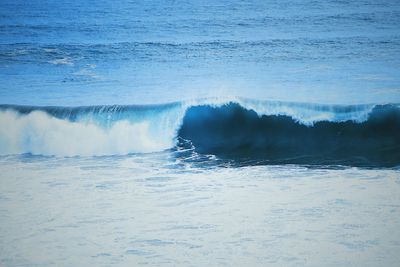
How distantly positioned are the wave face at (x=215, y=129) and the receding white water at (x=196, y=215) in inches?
34.9

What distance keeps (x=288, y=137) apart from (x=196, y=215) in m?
3.35

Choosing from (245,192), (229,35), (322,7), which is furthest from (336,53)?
(245,192)

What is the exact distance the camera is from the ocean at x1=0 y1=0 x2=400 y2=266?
16.6 feet

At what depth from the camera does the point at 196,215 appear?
18.5ft

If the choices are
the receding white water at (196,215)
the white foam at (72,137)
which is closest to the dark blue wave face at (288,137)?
the white foam at (72,137)

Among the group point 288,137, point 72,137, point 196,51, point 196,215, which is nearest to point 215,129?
point 288,137

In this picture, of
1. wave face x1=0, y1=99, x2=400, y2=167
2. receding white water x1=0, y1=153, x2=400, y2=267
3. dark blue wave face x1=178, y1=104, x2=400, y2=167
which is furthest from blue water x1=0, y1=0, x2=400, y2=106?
receding white water x1=0, y1=153, x2=400, y2=267

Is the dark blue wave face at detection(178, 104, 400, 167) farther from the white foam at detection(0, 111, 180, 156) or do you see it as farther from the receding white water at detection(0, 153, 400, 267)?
the receding white water at detection(0, 153, 400, 267)

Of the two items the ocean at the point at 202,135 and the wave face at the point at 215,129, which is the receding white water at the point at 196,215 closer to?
the ocean at the point at 202,135

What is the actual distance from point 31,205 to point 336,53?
7.89 meters

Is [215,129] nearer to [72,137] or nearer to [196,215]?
[72,137]

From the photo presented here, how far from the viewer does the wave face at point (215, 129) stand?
26.8ft

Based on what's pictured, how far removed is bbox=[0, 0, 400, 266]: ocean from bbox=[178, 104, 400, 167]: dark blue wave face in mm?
28

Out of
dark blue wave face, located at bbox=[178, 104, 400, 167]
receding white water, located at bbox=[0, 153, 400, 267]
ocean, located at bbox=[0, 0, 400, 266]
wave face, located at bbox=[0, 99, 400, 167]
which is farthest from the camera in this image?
wave face, located at bbox=[0, 99, 400, 167]
